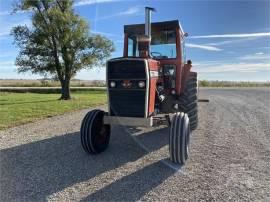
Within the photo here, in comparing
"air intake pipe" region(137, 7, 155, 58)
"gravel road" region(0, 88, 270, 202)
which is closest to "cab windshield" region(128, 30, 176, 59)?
"air intake pipe" region(137, 7, 155, 58)

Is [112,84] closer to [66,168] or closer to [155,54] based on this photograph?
[66,168]

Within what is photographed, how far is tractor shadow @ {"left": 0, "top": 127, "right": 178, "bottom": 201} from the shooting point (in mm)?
3825

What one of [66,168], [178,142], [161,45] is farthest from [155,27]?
[66,168]

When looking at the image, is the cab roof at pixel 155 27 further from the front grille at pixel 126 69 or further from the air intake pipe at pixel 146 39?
the front grille at pixel 126 69

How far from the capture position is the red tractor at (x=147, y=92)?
5082mm

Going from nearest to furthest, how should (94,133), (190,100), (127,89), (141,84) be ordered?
(141,84) → (127,89) → (94,133) → (190,100)

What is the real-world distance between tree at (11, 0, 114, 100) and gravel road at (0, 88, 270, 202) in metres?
13.2

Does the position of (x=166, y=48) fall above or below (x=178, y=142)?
above

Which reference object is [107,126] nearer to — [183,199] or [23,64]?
[183,199]

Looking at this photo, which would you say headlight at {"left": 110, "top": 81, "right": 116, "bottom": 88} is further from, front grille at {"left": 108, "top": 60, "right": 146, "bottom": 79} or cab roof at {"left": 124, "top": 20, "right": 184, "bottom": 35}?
→ cab roof at {"left": 124, "top": 20, "right": 184, "bottom": 35}

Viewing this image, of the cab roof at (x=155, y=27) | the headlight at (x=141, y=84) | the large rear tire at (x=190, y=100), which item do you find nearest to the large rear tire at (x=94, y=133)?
the headlight at (x=141, y=84)

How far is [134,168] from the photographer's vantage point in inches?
184

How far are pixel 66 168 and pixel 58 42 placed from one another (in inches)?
643

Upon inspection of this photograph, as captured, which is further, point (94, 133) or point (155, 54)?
point (155, 54)
